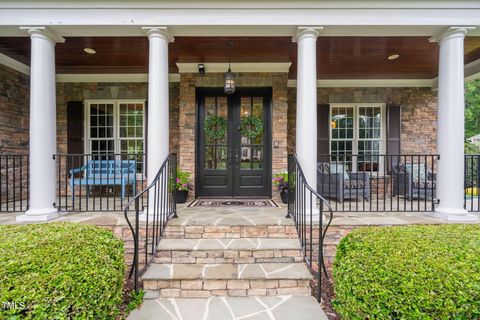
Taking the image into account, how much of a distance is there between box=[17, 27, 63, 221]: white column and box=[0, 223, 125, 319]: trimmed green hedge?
1.55 m

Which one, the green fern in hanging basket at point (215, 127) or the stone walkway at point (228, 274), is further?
the green fern in hanging basket at point (215, 127)

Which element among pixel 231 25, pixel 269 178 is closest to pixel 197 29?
pixel 231 25

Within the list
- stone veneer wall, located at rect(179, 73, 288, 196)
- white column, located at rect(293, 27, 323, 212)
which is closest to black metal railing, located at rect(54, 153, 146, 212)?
stone veneer wall, located at rect(179, 73, 288, 196)

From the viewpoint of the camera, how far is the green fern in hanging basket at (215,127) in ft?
18.5

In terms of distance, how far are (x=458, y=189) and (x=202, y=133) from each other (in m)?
4.52

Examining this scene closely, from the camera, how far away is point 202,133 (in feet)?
18.9

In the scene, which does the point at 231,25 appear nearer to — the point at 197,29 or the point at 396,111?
the point at 197,29

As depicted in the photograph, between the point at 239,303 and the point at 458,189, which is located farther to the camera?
the point at 458,189

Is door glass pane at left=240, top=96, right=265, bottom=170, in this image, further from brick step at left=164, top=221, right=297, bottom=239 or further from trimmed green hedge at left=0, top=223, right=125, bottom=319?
trimmed green hedge at left=0, top=223, right=125, bottom=319

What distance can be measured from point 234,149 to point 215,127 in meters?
0.63

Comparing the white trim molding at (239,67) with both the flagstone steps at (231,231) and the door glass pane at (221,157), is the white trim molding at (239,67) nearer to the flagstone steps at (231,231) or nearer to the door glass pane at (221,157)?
the door glass pane at (221,157)

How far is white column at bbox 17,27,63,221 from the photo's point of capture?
374 centimetres

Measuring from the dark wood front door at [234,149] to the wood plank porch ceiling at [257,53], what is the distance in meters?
0.82

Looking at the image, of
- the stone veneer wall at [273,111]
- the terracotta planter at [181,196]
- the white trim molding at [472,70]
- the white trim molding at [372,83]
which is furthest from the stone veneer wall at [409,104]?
the terracotta planter at [181,196]
